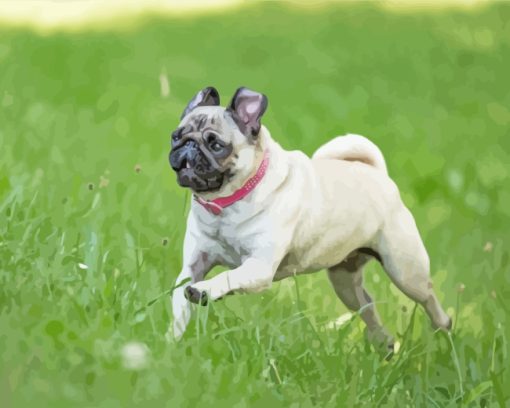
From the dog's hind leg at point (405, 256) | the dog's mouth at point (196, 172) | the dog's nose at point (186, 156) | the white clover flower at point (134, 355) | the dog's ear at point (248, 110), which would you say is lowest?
the dog's hind leg at point (405, 256)

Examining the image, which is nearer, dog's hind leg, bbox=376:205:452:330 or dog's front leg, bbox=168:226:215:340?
dog's front leg, bbox=168:226:215:340

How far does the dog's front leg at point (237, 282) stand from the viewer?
455 centimetres

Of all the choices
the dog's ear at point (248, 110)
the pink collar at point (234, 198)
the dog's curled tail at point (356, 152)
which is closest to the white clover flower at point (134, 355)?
the pink collar at point (234, 198)

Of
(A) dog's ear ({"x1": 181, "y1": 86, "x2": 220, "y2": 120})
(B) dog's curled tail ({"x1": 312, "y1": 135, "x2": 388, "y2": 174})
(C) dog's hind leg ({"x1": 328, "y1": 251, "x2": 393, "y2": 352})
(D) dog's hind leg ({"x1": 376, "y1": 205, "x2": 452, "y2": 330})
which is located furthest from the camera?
(C) dog's hind leg ({"x1": 328, "y1": 251, "x2": 393, "y2": 352})

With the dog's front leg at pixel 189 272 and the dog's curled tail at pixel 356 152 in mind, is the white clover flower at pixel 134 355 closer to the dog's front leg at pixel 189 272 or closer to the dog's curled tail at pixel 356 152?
the dog's front leg at pixel 189 272

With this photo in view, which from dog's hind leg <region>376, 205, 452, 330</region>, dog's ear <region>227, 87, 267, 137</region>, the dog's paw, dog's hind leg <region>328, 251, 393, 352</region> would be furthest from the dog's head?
dog's hind leg <region>328, 251, 393, 352</region>

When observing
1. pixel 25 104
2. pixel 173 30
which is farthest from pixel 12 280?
pixel 173 30

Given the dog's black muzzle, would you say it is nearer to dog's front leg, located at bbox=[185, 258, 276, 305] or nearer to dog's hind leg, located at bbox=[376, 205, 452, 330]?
dog's front leg, located at bbox=[185, 258, 276, 305]

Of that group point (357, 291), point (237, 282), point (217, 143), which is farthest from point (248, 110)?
point (357, 291)

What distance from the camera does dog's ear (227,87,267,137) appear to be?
15.5 feet

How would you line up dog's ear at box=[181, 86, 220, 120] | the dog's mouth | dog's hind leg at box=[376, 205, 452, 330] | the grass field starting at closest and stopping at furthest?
1. the grass field
2. the dog's mouth
3. dog's ear at box=[181, 86, 220, 120]
4. dog's hind leg at box=[376, 205, 452, 330]

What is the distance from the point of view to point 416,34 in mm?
11148

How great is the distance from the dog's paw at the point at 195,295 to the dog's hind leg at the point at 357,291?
120cm

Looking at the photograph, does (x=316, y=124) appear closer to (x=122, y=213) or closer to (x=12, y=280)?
(x=122, y=213)
